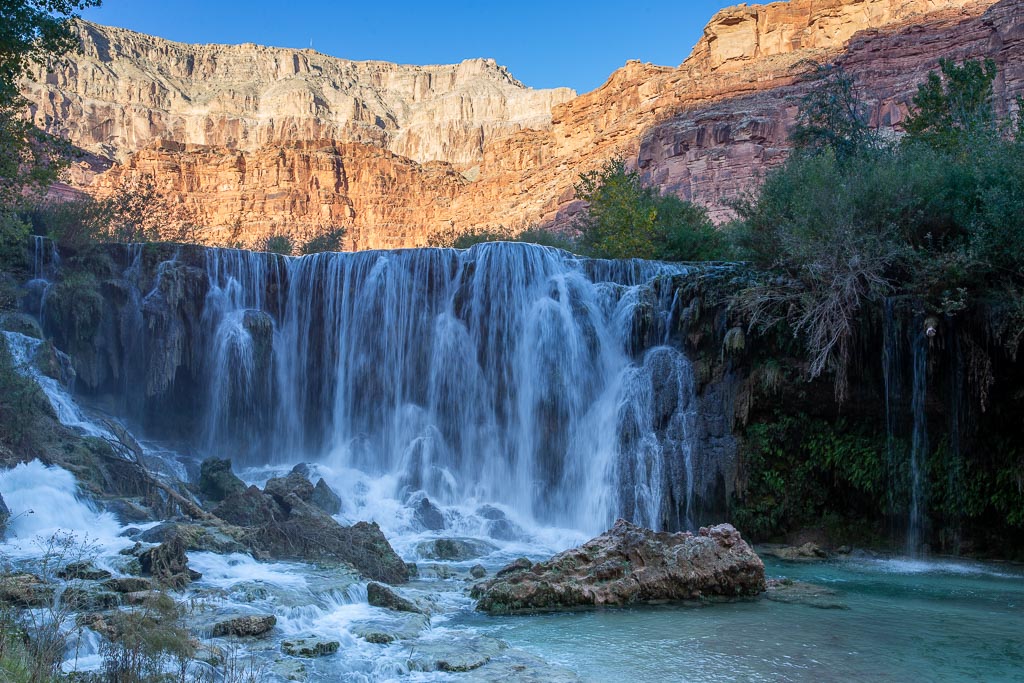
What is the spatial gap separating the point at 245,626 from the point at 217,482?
24.9 ft

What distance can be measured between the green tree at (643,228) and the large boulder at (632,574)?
1537 centimetres

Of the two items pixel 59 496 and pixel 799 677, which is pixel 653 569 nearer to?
pixel 799 677

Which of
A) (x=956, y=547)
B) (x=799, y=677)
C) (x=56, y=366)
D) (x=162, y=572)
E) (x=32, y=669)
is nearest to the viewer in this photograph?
(x=32, y=669)

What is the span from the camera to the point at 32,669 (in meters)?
4.75

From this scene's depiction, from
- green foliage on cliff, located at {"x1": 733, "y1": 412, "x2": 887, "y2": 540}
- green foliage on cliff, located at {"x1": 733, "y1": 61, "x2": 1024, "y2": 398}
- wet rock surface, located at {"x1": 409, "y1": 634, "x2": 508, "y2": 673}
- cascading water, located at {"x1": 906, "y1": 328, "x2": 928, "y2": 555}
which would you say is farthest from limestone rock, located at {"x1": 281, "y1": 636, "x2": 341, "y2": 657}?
cascading water, located at {"x1": 906, "y1": 328, "x2": 928, "y2": 555}

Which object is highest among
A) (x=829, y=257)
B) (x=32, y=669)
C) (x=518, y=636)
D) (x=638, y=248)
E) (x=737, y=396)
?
(x=638, y=248)

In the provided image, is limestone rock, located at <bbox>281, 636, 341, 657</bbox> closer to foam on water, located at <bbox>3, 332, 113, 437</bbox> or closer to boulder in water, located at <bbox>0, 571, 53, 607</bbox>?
boulder in water, located at <bbox>0, 571, 53, 607</bbox>

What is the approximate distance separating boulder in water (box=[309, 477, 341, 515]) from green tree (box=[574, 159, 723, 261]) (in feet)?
44.5

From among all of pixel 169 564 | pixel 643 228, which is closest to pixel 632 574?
pixel 169 564

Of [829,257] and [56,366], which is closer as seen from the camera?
[829,257]

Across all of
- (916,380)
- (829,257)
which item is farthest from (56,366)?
(916,380)

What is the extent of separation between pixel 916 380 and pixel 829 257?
251 centimetres

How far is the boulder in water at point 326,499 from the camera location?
1435 centimetres

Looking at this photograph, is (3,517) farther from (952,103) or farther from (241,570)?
(952,103)
